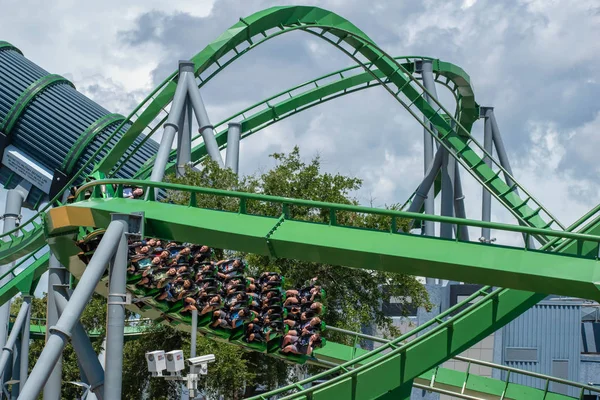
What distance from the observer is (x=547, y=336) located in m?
27.5

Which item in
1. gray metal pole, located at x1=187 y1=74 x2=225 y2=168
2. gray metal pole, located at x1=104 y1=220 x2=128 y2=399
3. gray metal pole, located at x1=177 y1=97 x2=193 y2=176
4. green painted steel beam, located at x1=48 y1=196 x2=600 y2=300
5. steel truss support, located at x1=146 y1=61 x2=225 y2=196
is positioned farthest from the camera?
gray metal pole, located at x1=177 y1=97 x2=193 y2=176

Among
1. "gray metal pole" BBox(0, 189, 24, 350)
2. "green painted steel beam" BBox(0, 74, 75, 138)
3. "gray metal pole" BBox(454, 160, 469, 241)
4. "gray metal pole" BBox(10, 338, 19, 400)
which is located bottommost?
"gray metal pole" BBox(10, 338, 19, 400)

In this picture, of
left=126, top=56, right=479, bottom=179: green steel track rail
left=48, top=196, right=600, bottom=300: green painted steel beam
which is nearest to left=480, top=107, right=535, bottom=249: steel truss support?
left=126, top=56, right=479, bottom=179: green steel track rail

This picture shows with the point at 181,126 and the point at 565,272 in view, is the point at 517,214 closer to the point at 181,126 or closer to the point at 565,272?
the point at 181,126

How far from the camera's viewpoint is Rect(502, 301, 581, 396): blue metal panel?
27141 millimetres

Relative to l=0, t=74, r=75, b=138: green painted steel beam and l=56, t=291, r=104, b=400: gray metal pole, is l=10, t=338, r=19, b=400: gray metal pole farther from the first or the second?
l=56, t=291, r=104, b=400: gray metal pole

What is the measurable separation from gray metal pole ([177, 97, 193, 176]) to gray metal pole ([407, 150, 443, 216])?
27.5ft

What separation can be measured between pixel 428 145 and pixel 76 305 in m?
17.3

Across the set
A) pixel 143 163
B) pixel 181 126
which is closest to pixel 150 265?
pixel 181 126

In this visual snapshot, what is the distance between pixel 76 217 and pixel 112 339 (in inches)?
76.9

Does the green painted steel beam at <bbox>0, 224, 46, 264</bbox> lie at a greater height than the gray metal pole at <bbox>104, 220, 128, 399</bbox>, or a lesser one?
greater

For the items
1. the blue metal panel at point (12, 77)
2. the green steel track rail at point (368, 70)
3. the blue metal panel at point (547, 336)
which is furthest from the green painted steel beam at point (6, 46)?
the blue metal panel at point (547, 336)

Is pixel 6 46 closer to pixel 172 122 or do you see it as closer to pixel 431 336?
pixel 172 122

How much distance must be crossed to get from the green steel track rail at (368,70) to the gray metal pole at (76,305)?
10.1 meters
